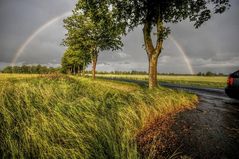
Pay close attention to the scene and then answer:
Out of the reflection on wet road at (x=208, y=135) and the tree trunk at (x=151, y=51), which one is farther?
the tree trunk at (x=151, y=51)

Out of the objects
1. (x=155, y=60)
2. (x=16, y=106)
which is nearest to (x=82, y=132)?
(x=16, y=106)

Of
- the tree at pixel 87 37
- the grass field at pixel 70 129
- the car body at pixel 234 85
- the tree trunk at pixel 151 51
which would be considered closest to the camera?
the grass field at pixel 70 129

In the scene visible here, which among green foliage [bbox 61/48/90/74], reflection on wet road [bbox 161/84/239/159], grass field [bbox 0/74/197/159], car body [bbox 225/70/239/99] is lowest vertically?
reflection on wet road [bbox 161/84/239/159]

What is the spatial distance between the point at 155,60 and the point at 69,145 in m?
9.76

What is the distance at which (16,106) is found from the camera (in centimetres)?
452

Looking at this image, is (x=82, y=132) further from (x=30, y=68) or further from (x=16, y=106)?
(x=30, y=68)

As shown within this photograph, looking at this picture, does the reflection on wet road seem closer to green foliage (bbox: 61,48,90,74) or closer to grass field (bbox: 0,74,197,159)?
grass field (bbox: 0,74,197,159)

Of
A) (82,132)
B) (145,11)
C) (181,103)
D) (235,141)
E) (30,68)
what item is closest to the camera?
(82,132)

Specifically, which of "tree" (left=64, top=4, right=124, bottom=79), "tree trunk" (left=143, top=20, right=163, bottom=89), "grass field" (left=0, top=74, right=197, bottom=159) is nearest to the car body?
"grass field" (left=0, top=74, right=197, bottom=159)

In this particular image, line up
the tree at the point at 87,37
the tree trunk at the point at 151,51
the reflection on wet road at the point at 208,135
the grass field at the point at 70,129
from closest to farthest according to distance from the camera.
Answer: the grass field at the point at 70,129 → the reflection on wet road at the point at 208,135 → the tree trunk at the point at 151,51 → the tree at the point at 87,37

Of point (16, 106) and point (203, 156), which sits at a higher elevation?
point (16, 106)

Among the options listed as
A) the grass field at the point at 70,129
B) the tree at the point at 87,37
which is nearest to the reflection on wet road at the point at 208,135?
the grass field at the point at 70,129

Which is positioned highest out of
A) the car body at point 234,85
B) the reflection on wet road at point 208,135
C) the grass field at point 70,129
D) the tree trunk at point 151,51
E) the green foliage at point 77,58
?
the green foliage at point 77,58

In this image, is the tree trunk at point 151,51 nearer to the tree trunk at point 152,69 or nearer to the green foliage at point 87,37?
the tree trunk at point 152,69
